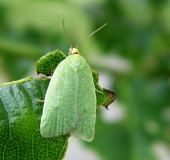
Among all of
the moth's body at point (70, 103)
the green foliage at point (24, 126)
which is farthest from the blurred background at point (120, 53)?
the green foliage at point (24, 126)

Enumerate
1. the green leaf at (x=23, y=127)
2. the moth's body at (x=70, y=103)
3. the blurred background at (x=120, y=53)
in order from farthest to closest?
1. the blurred background at (x=120, y=53)
2. the moth's body at (x=70, y=103)
3. the green leaf at (x=23, y=127)

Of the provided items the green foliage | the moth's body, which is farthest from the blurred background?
the green foliage

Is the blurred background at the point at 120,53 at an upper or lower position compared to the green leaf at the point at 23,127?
lower

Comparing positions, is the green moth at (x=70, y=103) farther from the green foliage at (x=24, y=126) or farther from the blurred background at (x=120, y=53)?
the blurred background at (x=120, y=53)

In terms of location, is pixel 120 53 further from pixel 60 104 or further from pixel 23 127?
pixel 23 127

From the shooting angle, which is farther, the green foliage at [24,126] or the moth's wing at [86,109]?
the moth's wing at [86,109]

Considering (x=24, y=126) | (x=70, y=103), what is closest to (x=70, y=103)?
(x=70, y=103)

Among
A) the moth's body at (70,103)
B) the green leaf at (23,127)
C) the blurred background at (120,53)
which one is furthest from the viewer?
the blurred background at (120,53)
